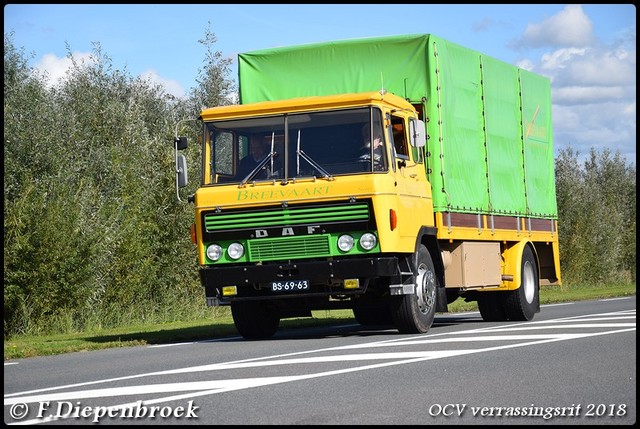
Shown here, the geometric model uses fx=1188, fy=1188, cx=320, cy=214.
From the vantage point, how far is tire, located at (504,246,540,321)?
20625mm

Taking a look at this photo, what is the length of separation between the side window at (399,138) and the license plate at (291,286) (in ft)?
7.26

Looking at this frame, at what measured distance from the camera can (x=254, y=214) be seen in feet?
52.9

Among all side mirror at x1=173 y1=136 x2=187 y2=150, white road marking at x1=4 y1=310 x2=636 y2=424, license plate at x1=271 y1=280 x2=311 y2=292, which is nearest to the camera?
white road marking at x1=4 y1=310 x2=636 y2=424

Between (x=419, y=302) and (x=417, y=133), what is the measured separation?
2.39m

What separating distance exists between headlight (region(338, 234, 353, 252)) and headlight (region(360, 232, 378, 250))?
0.15m

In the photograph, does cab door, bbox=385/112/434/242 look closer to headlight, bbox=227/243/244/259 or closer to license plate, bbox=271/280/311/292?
license plate, bbox=271/280/311/292

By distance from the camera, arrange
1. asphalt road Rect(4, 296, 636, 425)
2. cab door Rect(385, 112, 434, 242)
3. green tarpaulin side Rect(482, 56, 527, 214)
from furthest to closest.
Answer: green tarpaulin side Rect(482, 56, 527, 214) → cab door Rect(385, 112, 434, 242) → asphalt road Rect(4, 296, 636, 425)

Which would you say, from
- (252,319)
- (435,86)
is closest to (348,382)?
(252,319)

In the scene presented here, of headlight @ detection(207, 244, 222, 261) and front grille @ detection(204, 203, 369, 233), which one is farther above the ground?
front grille @ detection(204, 203, 369, 233)

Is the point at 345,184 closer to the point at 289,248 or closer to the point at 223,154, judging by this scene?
the point at 289,248

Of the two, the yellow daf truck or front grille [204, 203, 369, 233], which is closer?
front grille [204, 203, 369, 233]

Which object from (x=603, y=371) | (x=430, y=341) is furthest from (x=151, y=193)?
(x=603, y=371)

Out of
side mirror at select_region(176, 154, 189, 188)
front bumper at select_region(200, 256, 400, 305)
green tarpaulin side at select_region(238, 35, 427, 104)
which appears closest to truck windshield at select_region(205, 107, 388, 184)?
side mirror at select_region(176, 154, 189, 188)

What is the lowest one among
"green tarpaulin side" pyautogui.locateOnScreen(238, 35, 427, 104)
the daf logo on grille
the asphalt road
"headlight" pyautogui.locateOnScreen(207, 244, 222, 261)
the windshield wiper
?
the asphalt road
